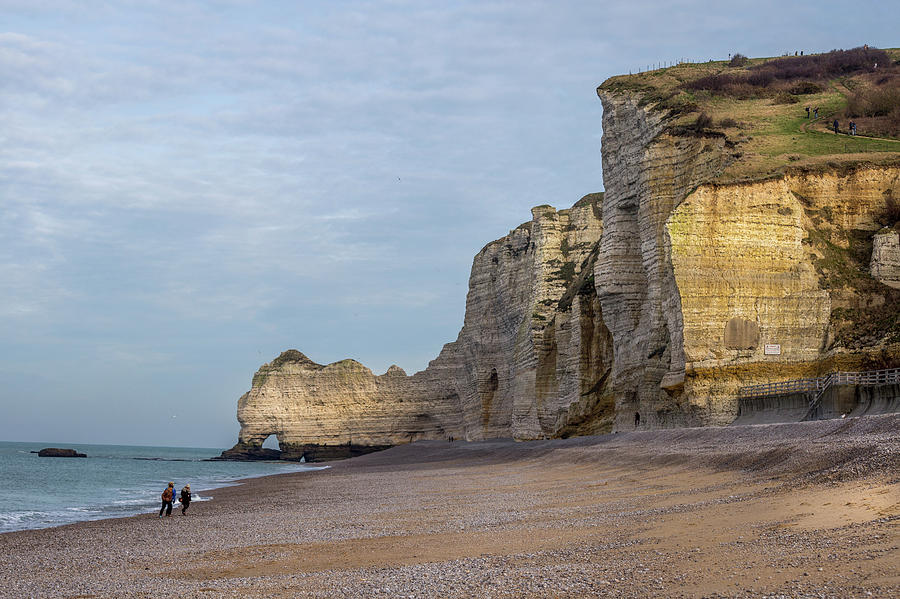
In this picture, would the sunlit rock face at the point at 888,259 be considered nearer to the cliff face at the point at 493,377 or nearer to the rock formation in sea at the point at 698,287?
the rock formation in sea at the point at 698,287

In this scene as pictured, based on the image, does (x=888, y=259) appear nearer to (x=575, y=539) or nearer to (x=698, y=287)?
(x=698, y=287)

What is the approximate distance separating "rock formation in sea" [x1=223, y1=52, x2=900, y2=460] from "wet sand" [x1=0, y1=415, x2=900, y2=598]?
10967mm

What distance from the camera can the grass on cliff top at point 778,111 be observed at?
38.4m

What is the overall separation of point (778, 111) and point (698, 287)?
15.1m

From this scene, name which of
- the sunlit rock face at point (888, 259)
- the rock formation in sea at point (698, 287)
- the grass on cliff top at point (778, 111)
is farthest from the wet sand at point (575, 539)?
the grass on cliff top at point (778, 111)

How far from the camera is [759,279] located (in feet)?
115

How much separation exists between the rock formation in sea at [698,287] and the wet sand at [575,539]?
10967mm

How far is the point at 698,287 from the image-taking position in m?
34.9

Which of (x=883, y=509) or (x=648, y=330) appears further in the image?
(x=648, y=330)

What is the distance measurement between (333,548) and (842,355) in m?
25.2

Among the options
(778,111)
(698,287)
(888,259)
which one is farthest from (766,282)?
(778,111)

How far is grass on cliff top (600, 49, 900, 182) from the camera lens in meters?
38.4

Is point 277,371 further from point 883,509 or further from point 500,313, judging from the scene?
point 883,509

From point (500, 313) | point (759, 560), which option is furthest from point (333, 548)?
point (500, 313)
